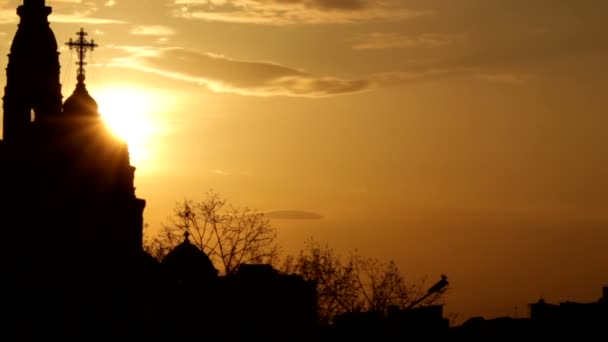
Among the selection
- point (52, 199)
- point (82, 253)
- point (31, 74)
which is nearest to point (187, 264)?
point (82, 253)

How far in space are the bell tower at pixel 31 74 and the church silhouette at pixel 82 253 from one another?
43mm

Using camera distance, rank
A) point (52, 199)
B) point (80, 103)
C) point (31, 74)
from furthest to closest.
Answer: point (80, 103) → point (52, 199) → point (31, 74)

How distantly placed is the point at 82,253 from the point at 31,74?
8.07 metres

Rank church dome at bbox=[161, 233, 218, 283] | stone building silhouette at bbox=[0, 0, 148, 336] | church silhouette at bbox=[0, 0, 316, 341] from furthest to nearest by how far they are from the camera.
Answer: church dome at bbox=[161, 233, 218, 283] < stone building silhouette at bbox=[0, 0, 148, 336] < church silhouette at bbox=[0, 0, 316, 341]

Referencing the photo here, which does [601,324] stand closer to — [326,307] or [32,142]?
[326,307]

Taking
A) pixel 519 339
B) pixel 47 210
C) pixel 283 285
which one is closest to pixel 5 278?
pixel 47 210

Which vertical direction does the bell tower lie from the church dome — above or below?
above

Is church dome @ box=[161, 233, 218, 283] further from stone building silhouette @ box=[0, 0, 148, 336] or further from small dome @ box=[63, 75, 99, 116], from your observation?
small dome @ box=[63, 75, 99, 116]

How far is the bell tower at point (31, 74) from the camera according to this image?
211ft

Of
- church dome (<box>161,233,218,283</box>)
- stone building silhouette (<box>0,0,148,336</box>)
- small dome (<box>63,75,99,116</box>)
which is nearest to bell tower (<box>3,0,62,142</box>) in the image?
stone building silhouette (<box>0,0,148,336</box>)

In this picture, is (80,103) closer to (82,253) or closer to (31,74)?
(31,74)

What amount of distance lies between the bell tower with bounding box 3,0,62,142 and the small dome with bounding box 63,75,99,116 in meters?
3.32

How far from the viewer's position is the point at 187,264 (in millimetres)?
72688

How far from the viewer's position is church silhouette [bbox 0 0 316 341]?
195ft
